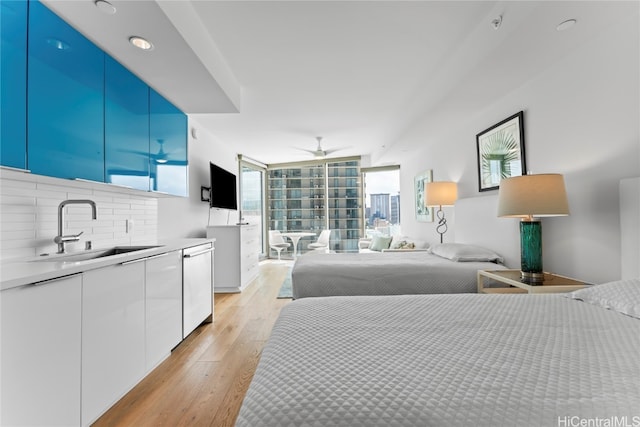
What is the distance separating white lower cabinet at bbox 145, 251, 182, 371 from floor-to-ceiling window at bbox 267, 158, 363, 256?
15.5ft

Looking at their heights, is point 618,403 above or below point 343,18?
below

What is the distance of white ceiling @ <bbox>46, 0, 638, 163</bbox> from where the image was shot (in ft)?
5.68

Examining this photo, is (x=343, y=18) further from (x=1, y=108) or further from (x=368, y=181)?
(x=368, y=181)

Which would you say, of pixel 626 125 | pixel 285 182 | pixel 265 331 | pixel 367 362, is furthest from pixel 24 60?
pixel 285 182

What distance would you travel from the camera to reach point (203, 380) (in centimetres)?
196

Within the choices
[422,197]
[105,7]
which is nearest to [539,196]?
[105,7]

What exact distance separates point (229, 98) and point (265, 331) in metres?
2.32

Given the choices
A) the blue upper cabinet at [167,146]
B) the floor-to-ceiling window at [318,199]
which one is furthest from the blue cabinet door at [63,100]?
the floor-to-ceiling window at [318,199]

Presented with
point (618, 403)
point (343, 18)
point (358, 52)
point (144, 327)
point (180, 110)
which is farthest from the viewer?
point (180, 110)

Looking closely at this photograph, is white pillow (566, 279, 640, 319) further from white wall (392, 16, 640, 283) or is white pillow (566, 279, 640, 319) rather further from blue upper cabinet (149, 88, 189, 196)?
blue upper cabinet (149, 88, 189, 196)

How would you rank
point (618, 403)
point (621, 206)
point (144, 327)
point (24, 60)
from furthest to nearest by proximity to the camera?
point (144, 327) < point (621, 206) < point (24, 60) < point (618, 403)

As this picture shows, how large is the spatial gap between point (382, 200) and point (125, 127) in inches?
209

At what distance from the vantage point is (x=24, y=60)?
4.68ft

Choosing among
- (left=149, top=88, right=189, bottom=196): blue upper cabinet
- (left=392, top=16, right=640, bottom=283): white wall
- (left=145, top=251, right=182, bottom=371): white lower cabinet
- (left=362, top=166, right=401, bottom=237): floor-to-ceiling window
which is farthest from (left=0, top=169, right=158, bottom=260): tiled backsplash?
(left=362, top=166, right=401, bottom=237): floor-to-ceiling window
